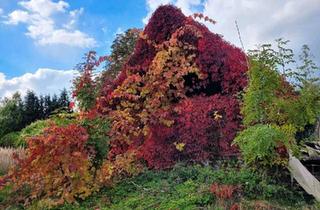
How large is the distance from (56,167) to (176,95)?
351cm

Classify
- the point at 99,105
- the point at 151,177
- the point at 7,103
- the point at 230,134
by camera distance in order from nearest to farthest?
the point at 151,177, the point at 230,134, the point at 99,105, the point at 7,103

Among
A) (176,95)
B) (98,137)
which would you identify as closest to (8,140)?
(176,95)

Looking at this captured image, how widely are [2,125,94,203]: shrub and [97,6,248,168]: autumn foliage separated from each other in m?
1.41

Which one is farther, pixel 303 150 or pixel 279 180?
pixel 303 150

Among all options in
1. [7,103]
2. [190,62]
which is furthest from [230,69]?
[7,103]

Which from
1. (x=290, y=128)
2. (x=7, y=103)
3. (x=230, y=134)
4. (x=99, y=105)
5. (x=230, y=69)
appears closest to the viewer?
(x=290, y=128)

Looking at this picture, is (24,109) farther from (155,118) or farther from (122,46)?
(155,118)

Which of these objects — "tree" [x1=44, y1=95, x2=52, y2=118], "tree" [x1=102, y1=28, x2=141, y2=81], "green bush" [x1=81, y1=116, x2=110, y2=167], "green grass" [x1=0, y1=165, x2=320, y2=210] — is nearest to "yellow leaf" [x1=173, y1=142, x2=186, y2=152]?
"green grass" [x1=0, y1=165, x2=320, y2=210]

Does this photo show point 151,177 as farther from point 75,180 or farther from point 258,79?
point 258,79

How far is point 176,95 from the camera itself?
10.4 metres

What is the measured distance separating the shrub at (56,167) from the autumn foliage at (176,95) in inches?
55.5

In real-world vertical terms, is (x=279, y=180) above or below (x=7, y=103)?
below

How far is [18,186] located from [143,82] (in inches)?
155

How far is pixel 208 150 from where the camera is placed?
30.7 feet
